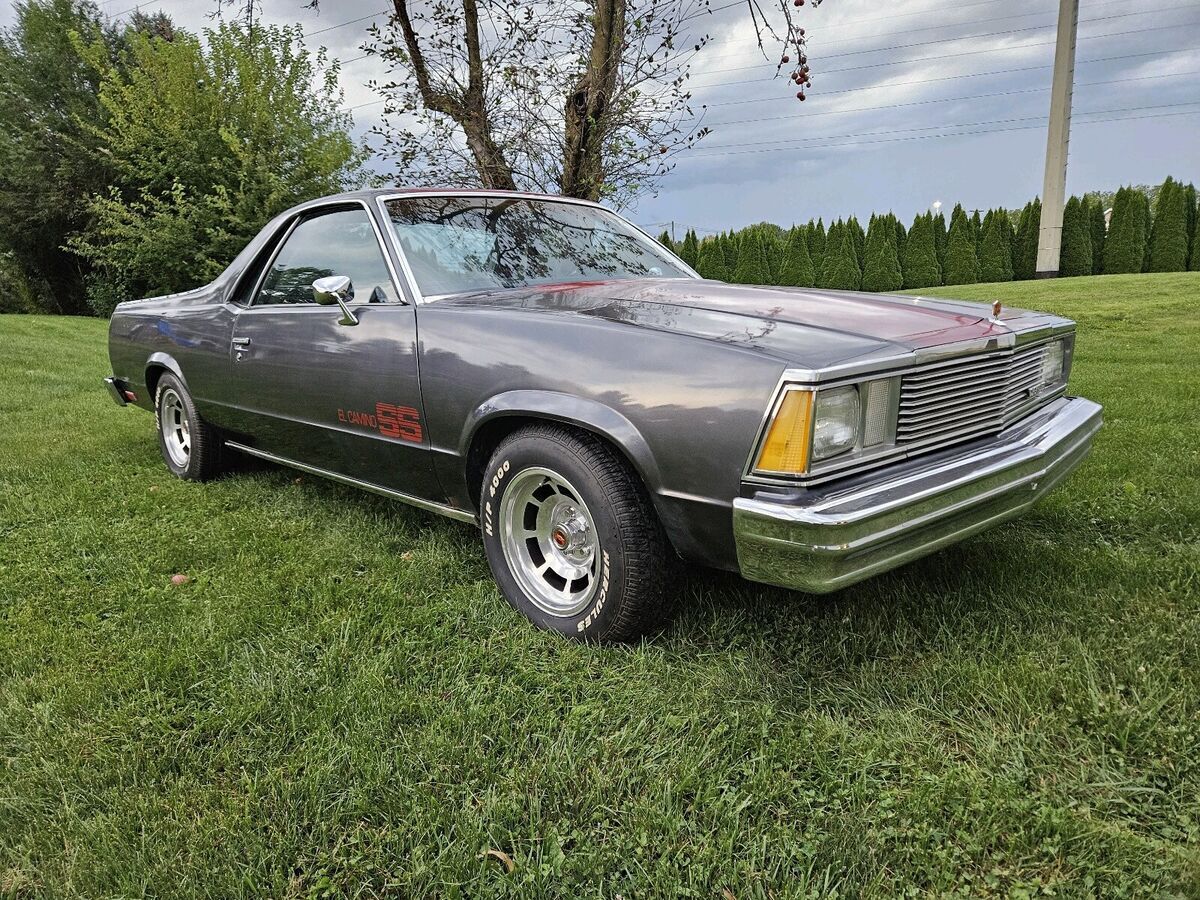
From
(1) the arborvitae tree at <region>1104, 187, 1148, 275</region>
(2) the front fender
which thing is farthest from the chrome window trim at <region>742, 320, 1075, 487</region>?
(1) the arborvitae tree at <region>1104, 187, 1148, 275</region>

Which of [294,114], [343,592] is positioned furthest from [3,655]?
[294,114]

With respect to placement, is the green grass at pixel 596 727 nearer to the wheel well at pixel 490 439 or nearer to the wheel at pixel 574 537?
the wheel at pixel 574 537

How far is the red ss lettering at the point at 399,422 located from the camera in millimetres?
2869

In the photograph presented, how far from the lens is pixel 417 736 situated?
2.06 m

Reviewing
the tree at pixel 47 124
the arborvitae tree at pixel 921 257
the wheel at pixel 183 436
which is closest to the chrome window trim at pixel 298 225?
the wheel at pixel 183 436

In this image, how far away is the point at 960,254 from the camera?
23.6 meters

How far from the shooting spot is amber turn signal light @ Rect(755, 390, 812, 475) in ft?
Result: 6.41

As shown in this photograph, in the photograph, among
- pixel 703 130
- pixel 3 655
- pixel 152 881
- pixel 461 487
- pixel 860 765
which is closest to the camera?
pixel 152 881

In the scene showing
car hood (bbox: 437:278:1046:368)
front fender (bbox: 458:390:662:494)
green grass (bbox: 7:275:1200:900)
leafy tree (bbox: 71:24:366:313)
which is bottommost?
green grass (bbox: 7:275:1200:900)

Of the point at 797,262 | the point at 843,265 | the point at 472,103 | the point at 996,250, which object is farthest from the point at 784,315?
the point at 996,250

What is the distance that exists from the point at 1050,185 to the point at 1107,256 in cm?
415

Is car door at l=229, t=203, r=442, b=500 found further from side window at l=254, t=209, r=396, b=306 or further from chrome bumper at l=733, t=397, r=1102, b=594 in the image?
chrome bumper at l=733, t=397, r=1102, b=594

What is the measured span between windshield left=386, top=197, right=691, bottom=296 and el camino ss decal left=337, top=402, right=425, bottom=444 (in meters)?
0.46

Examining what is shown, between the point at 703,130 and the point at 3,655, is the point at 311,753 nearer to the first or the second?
the point at 3,655
